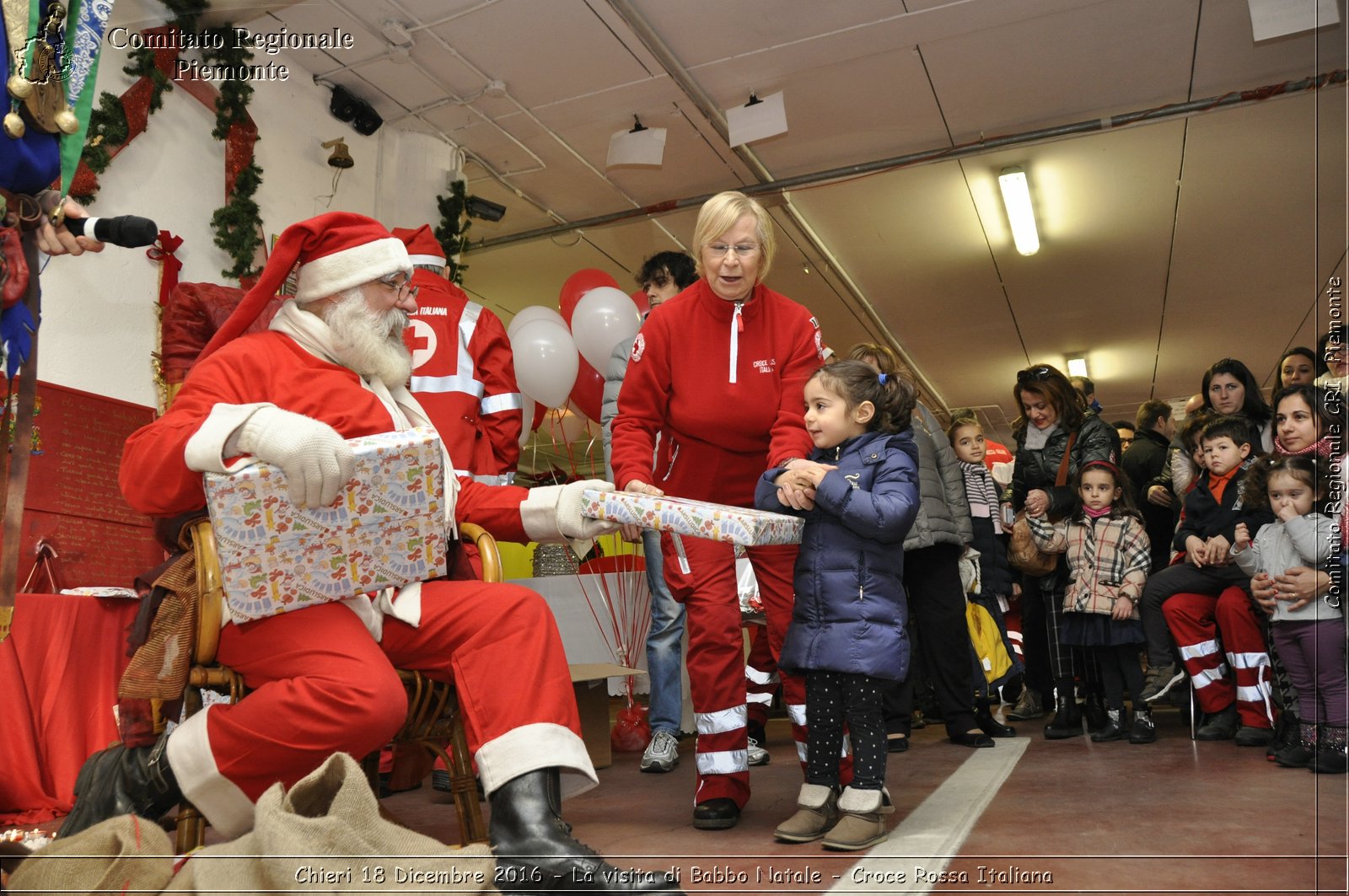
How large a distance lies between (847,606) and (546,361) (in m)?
3.06

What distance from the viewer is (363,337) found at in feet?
7.33

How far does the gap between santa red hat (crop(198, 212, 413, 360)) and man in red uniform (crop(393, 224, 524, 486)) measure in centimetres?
151

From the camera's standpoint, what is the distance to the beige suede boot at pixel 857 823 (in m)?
2.12

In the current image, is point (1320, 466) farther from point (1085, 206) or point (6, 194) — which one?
point (1085, 206)

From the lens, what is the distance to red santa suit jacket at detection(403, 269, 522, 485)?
381 cm

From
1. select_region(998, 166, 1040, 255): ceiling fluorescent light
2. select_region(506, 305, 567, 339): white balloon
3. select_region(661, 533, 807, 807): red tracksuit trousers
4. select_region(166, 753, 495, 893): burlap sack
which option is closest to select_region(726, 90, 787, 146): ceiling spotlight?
select_region(506, 305, 567, 339): white balloon

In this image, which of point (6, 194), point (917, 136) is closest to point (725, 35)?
point (917, 136)

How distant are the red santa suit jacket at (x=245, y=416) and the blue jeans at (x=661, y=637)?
150 cm

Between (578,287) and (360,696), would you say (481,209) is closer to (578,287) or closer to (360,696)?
(578,287)

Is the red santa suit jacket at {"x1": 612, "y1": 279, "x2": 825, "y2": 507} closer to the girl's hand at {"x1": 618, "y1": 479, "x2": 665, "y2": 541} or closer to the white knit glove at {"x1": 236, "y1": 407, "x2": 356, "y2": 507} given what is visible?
the girl's hand at {"x1": 618, "y1": 479, "x2": 665, "y2": 541}

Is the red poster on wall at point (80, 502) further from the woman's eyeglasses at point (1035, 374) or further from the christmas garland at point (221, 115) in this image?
the woman's eyeglasses at point (1035, 374)

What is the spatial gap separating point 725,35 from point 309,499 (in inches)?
172

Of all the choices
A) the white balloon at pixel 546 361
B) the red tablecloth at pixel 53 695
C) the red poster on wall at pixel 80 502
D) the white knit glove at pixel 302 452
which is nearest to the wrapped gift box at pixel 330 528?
the white knit glove at pixel 302 452

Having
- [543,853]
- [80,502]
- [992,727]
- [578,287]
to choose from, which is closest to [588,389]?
[578,287]
